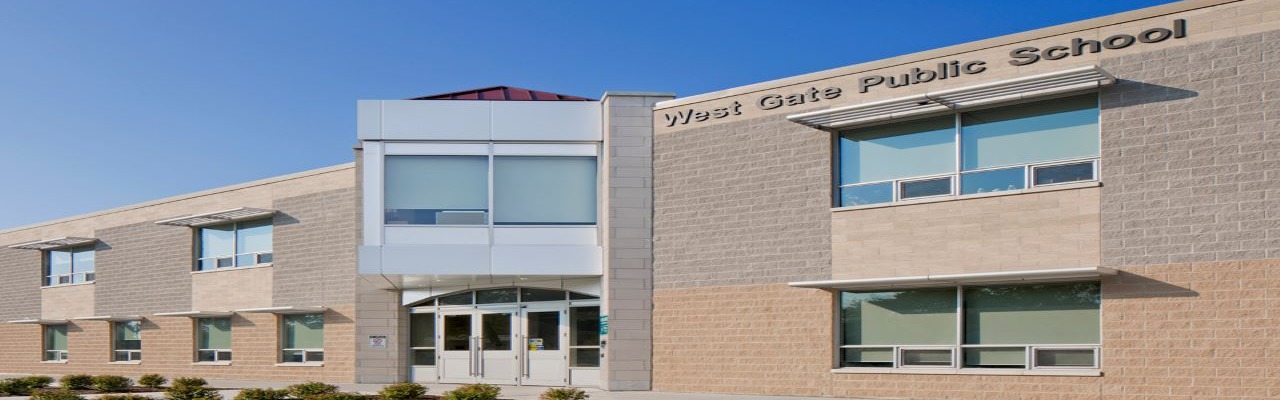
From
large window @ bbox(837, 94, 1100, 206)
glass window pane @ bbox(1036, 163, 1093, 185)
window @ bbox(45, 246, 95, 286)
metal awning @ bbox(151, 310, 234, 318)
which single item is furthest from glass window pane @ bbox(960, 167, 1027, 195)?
window @ bbox(45, 246, 95, 286)

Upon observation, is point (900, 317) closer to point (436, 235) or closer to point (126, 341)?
point (436, 235)

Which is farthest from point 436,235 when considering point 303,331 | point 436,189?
point 303,331

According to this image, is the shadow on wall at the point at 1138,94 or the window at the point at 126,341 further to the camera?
the window at the point at 126,341

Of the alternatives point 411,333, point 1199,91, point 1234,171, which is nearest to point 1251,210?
point 1234,171

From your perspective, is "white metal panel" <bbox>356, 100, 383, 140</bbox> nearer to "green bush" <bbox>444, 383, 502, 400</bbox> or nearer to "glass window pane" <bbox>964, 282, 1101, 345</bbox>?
"green bush" <bbox>444, 383, 502, 400</bbox>

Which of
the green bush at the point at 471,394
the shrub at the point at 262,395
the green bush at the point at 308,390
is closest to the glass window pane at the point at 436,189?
the green bush at the point at 308,390

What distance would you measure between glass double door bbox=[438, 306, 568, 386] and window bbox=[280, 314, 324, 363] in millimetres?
3783

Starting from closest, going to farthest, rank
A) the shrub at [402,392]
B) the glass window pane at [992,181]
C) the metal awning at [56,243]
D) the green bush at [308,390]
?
the glass window pane at [992,181]
the shrub at [402,392]
the green bush at [308,390]
the metal awning at [56,243]

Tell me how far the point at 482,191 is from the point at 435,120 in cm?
161

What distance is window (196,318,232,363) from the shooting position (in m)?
29.7

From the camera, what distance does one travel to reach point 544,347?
2406cm

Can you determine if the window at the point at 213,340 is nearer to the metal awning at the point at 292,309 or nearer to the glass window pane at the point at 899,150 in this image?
the metal awning at the point at 292,309

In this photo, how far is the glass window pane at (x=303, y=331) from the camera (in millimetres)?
27547

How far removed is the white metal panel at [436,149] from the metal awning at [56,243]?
51.4ft
